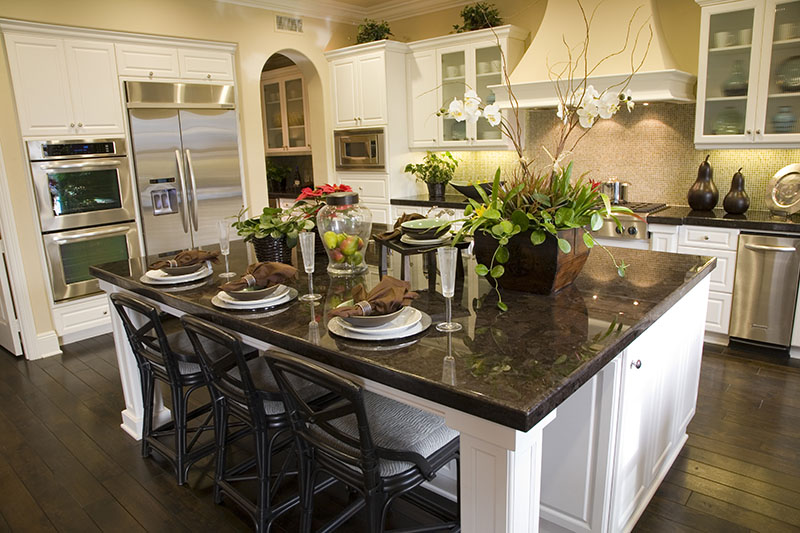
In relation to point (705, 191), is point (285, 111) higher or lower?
higher

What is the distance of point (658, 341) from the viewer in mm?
2031

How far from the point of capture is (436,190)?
5.59 m

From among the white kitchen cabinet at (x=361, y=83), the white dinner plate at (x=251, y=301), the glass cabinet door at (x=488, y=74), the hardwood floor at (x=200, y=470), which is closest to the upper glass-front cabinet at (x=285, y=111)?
the white kitchen cabinet at (x=361, y=83)

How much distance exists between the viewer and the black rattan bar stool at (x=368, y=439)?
4.92ft

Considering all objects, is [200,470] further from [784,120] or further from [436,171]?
[784,120]

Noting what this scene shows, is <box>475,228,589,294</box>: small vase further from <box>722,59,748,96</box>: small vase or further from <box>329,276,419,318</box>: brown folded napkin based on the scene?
<box>722,59,748,96</box>: small vase

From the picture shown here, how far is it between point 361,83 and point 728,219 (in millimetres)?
3589

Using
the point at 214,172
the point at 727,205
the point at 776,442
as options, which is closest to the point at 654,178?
the point at 727,205

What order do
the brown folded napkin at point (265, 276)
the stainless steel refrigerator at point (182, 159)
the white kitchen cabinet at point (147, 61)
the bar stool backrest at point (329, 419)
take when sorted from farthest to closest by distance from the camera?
the stainless steel refrigerator at point (182, 159) → the white kitchen cabinet at point (147, 61) → the brown folded napkin at point (265, 276) → the bar stool backrest at point (329, 419)

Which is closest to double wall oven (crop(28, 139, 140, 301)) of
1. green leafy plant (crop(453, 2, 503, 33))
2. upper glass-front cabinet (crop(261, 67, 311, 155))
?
upper glass-front cabinet (crop(261, 67, 311, 155))

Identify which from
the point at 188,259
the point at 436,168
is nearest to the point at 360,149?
the point at 436,168

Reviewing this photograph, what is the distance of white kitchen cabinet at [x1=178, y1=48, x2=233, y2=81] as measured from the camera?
4828 millimetres

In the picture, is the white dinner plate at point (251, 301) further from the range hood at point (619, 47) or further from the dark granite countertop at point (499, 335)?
the range hood at point (619, 47)

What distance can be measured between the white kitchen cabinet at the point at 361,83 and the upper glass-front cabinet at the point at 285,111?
52.1 inches
